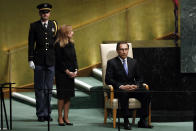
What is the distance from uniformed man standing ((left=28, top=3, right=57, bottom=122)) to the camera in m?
8.50

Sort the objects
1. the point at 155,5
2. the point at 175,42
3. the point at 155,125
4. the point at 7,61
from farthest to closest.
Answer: the point at 155,5 < the point at 7,61 < the point at 175,42 < the point at 155,125

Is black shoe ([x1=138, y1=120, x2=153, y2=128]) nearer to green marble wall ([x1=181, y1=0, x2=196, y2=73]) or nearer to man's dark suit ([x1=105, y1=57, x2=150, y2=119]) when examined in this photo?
man's dark suit ([x1=105, y1=57, x2=150, y2=119])

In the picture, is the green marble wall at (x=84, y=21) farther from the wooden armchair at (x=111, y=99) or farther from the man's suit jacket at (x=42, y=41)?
the wooden armchair at (x=111, y=99)

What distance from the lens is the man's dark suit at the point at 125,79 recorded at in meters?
8.03

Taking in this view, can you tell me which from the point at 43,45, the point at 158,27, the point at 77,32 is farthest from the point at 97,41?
the point at 43,45

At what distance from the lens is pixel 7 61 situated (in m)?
10.5

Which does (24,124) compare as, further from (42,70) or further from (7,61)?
(7,61)

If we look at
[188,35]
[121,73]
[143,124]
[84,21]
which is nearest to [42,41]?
[121,73]

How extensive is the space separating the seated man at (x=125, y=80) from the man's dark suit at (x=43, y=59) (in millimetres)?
790

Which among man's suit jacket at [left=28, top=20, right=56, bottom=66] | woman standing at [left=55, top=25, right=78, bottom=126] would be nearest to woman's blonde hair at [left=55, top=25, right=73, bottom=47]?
woman standing at [left=55, top=25, right=78, bottom=126]

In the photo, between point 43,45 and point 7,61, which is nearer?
point 43,45

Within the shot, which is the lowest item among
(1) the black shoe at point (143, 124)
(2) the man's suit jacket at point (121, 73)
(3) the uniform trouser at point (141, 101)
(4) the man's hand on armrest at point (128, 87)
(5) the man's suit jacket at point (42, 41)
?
(1) the black shoe at point (143, 124)

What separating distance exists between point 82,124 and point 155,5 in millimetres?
3722

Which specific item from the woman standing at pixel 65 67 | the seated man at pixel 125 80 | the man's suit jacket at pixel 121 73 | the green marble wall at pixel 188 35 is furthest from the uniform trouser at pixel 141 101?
the green marble wall at pixel 188 35
